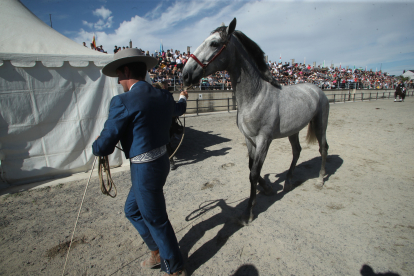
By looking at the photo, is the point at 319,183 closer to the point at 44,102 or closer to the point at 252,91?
the point at 252,91

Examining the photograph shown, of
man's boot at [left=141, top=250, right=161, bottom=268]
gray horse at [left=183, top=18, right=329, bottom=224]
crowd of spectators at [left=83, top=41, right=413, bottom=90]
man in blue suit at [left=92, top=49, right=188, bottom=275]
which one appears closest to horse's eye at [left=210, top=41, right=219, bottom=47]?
gray horse at [left=183, top=18, right=329, bottom=224]

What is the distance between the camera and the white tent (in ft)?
11.3

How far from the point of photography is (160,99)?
5.02 ft

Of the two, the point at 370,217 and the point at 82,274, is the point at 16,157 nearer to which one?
the point at 82,274

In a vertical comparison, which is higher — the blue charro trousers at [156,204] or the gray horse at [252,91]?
the gray horse at [252,91]

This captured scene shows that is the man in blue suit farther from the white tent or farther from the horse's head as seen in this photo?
the white tent

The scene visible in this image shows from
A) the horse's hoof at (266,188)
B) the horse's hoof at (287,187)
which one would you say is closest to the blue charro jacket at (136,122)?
the horse's hoof at (266,188)

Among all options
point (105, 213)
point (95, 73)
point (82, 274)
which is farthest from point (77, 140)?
point (82, 274)

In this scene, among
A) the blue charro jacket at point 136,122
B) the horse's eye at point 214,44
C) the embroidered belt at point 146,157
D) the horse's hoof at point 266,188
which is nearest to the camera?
the blue charro jacket at point 136,122

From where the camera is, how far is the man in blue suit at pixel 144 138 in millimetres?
1382

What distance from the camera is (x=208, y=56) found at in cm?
213

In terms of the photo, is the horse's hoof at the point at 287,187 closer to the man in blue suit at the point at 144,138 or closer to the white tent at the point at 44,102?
the man in blue suit at the point at 144,138

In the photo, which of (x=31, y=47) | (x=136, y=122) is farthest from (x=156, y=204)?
(x=31, y=47)

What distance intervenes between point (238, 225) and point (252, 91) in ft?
5.53
